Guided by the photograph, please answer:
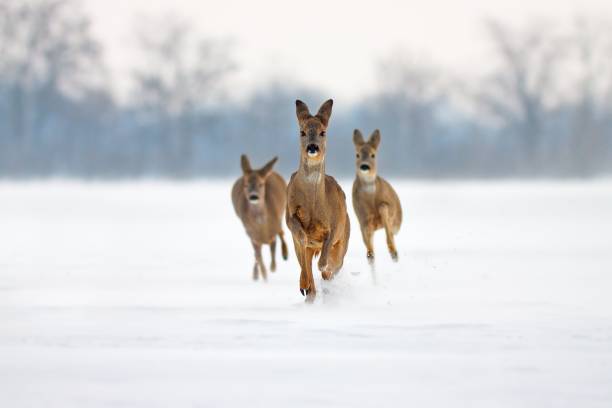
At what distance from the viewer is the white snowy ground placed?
17.9 ft

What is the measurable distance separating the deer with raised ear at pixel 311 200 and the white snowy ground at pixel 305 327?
22.6 inches

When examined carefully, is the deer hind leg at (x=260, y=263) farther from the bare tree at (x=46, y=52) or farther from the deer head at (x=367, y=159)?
the bare tree at (x=46, y=52)

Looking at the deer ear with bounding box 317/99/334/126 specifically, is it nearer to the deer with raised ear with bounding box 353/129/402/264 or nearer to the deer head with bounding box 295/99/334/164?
the deer head with bounding box 295/99/334/164

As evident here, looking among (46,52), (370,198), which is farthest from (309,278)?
(46,52)

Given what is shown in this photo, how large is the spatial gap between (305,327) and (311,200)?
1.25 metres

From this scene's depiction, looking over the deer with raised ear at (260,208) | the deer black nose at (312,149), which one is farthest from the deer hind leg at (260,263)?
the deer black nose at (312,149)

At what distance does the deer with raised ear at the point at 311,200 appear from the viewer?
8.19 meters

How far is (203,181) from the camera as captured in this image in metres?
54.7

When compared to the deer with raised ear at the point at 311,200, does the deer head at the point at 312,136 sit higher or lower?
higher

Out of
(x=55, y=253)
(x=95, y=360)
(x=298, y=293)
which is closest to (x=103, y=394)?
(x=95, y=360)

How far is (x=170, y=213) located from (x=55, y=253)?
419 inches

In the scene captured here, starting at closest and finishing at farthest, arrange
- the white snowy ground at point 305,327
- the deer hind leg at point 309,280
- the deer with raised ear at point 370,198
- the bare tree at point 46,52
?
the white snowy ground at point 305,327
the deer hind leg at point 309,280
the deer with raised ear at point 370,198
the bare tree at point 46,52

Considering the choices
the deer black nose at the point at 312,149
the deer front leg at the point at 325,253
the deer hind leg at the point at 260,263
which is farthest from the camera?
the deer hind leg at the point at 260,263

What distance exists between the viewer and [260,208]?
39.3 feet
